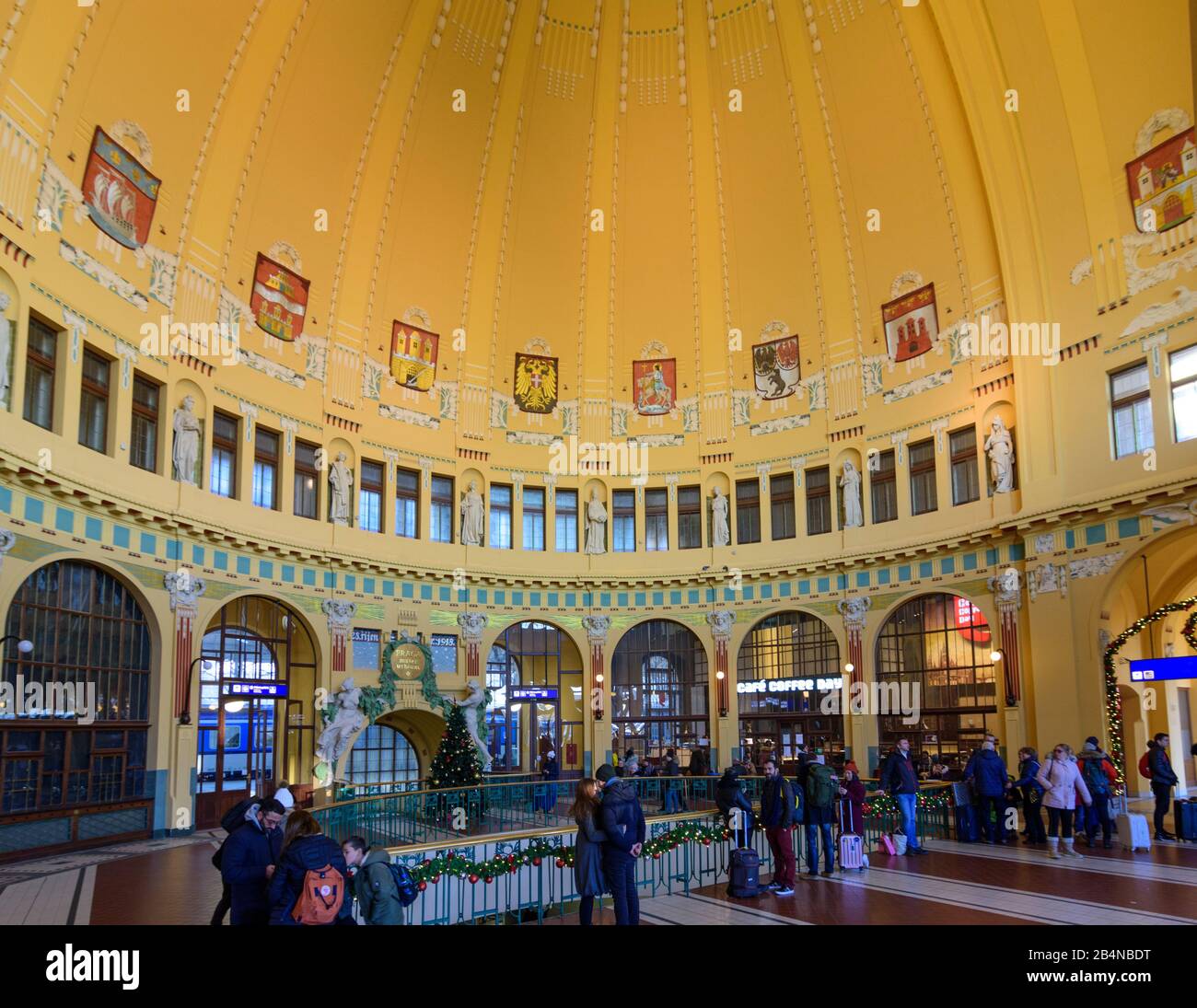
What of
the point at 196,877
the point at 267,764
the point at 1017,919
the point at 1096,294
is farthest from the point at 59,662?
the point at 1096,294

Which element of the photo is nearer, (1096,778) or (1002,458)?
(1096,778)

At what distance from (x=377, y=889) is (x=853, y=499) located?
2161cm

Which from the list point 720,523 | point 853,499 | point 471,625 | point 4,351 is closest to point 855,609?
point 853,499

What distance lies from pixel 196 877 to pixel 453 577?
564 inches

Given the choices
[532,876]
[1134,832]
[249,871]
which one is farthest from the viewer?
[1134,832]

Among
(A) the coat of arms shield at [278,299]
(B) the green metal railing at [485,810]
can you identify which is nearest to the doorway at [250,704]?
(B) the green metal railing at [485,810]

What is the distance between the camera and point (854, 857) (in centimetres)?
1359

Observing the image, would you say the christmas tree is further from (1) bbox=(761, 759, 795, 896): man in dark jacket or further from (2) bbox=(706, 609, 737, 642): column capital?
(1) bbox=(761, 759, 795, 896): man in dark jacket

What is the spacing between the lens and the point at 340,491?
2586 centimetres

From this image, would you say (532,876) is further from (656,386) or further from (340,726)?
(656,386)

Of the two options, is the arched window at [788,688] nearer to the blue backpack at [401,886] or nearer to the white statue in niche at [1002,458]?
the white statue in niche at [1002,458]

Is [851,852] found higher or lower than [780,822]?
lower

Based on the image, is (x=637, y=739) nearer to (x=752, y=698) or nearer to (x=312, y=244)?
(x=752, y=698)

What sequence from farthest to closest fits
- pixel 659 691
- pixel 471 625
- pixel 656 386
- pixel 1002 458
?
pixel 656 386 → pixel 659 691 → pixel 471 625 → pixel 1002 458
